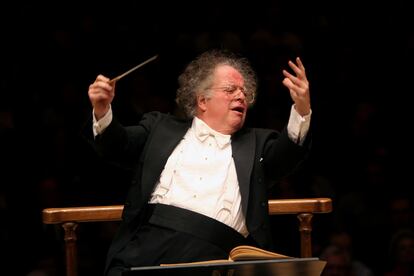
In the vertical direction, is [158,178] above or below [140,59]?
below

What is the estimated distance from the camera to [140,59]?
590cm

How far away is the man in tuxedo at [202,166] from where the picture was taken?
3510 millimetres

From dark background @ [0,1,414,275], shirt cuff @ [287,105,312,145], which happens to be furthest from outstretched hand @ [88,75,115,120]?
dark background @ [0,1,414,275]

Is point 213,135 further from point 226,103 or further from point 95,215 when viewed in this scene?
point 95,215

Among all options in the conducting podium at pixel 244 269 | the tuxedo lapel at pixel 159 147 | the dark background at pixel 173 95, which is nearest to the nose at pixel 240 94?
the tuxedo lapel at pixel 159 147

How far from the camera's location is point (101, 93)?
11.3 ft

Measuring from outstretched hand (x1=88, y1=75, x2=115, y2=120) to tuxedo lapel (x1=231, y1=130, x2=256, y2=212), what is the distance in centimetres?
53

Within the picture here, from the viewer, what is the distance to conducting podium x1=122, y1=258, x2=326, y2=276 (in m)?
2.95

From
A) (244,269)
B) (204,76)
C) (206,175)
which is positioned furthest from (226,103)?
(244,269)

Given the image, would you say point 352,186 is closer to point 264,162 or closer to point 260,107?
point 260,107

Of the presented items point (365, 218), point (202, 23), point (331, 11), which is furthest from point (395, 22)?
point (365, 218)

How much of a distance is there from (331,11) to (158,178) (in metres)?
3.33

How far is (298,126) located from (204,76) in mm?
514

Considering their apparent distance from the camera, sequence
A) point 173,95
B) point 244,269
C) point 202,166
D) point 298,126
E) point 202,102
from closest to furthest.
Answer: point 244,269
point 298,126
point 202,166
point 202,102
point 173,95
